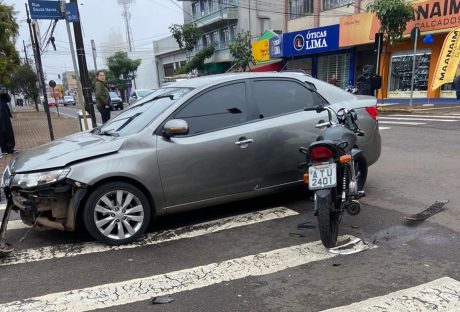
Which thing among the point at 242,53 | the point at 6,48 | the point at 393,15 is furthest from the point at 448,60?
the point at 6,48

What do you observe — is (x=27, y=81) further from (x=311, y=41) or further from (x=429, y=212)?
(x=429, y=212)

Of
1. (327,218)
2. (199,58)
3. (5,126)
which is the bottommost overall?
(327,218)

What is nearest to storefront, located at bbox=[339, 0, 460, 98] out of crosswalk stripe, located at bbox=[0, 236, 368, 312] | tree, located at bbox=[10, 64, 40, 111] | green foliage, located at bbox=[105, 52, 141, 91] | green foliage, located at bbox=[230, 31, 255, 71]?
green foliage, located at bbox=[230, 31, 255, 71]

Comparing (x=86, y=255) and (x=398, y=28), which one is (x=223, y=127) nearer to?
(x=86, y=255)

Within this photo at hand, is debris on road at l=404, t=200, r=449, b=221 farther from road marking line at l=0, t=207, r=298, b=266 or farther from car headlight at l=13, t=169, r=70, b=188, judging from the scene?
car headlight at l=13, t=169, r=70, b=188

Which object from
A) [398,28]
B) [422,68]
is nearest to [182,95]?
[398,28]

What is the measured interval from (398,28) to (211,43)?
26619mm

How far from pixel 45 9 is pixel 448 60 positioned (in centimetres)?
1530

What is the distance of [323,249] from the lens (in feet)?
13.0

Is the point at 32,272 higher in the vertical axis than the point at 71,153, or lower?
lower

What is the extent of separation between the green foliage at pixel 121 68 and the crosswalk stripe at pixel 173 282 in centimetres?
5267

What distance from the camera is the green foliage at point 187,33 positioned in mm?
39406

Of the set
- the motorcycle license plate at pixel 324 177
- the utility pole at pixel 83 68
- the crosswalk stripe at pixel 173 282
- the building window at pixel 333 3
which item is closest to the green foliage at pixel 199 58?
the building window at pixel 333 3

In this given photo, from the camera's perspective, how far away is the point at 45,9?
9.17 m
